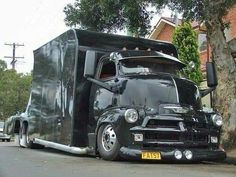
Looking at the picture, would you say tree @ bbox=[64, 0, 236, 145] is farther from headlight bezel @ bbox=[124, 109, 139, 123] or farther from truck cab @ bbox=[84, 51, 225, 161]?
headlight bezel @ bbox=[124, 109, 139, 123]

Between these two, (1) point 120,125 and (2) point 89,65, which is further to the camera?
(2) point 89,65

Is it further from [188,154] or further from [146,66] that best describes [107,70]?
[188,154]

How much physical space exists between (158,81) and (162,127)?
1.27 meters

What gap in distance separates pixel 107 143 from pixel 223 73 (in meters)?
4.51

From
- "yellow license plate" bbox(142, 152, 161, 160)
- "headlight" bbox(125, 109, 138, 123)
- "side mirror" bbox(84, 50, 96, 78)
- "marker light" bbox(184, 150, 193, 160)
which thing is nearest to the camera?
"yellow license plate" bbox(142, 152, 161, 160)

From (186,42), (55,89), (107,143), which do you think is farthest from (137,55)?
(186,42)

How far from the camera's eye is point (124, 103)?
37.8 feet

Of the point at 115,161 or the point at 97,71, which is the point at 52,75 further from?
the point at 115,161

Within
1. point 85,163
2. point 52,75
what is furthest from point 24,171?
point 52,75

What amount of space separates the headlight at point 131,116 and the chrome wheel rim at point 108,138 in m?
0.52

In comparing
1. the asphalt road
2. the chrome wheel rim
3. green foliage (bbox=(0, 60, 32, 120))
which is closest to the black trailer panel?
the chrome wheel rim

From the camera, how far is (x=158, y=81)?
38.8 feet

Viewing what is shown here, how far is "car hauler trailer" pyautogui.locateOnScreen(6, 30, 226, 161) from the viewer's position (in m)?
11.0

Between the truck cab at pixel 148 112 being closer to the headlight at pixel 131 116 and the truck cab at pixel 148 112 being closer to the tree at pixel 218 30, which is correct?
the headlight at pixel 131 116
